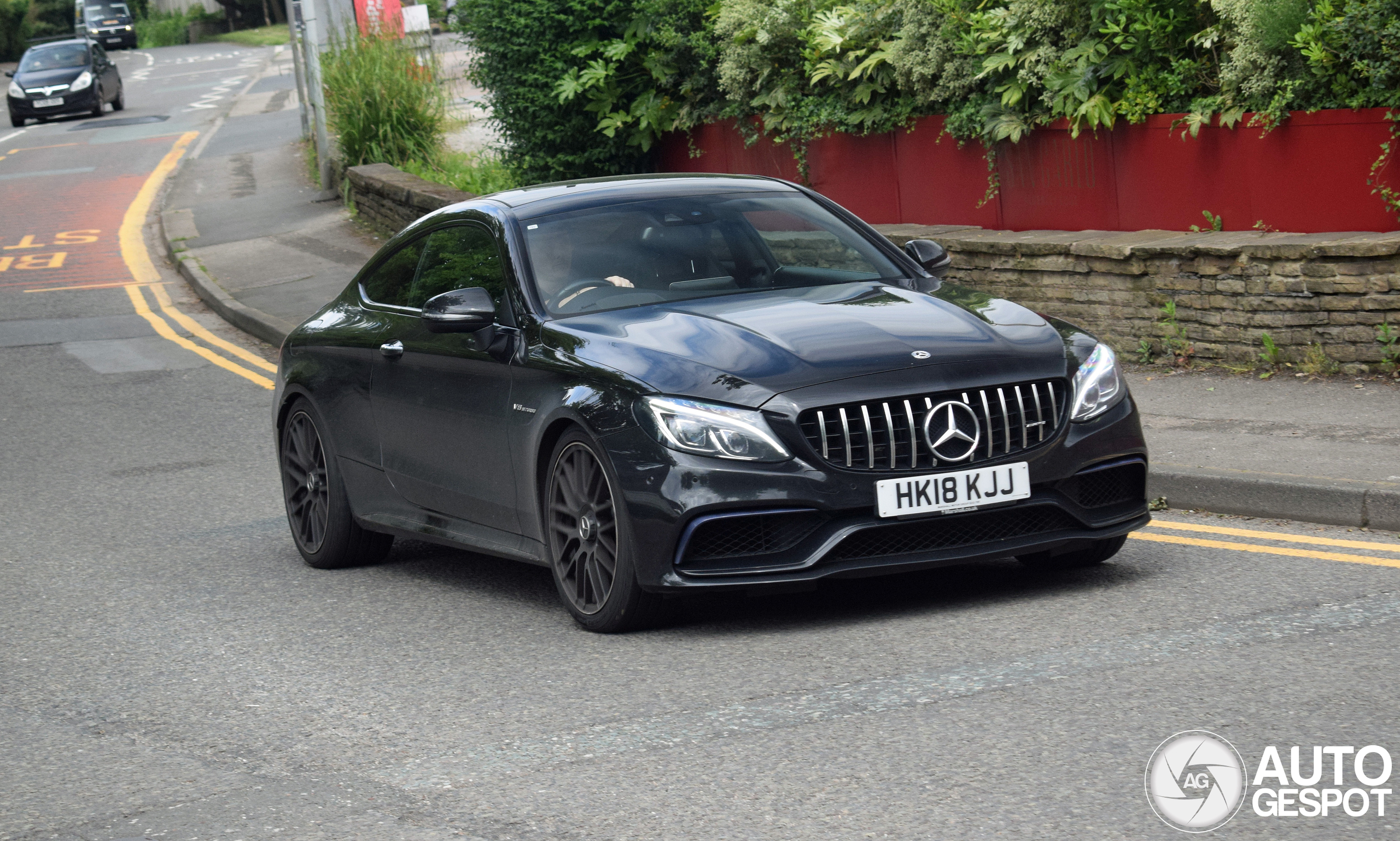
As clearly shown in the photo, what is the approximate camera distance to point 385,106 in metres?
23.7

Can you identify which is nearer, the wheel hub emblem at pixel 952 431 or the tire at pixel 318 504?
the wheel hub emblem at pixel 952 431

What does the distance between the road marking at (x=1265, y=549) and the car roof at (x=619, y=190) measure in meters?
2.07

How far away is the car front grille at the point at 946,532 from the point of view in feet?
19.3

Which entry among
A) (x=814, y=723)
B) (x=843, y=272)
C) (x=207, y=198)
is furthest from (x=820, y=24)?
(x=207, y=198)

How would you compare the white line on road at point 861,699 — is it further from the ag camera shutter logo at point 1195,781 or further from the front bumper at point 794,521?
the ag camera shutter logo at point 1195,781

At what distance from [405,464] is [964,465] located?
2574 millimetres

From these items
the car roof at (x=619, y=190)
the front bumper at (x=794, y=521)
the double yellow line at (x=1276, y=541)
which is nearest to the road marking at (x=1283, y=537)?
the double yellow line at (x=1276, y=541)

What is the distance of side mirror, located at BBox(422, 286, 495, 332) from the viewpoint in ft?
22.2

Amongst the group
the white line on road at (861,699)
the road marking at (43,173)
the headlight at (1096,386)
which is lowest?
the white line on road at (861,699)

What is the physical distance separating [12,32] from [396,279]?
263 ft

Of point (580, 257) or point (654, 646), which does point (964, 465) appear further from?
point (580, 257)

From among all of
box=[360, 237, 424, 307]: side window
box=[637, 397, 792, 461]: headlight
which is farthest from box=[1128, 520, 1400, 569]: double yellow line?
box=[360, 237, 424, 307]: side window

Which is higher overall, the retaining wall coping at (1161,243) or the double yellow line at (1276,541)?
the retaining wall coping at (1161,243)

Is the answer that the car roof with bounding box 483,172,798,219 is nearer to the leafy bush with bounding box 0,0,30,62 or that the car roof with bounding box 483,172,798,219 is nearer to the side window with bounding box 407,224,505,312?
the side window with bounding box 407,224,505,312
